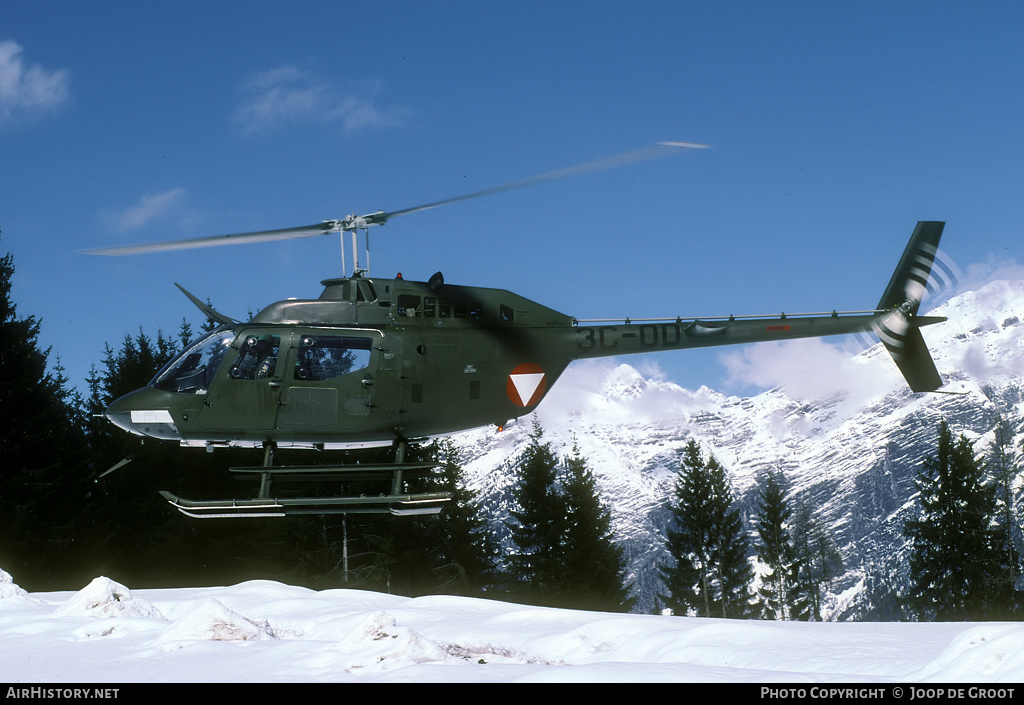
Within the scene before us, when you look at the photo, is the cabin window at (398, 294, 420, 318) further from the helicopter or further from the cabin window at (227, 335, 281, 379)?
the cabin window at (227, 335, 281, 379)

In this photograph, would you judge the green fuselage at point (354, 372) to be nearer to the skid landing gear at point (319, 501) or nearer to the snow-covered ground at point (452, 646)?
the skid landing gear at point (319, 501)

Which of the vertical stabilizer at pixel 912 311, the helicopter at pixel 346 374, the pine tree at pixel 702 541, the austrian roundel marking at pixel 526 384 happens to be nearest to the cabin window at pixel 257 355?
the helicopter at pixel 346 374

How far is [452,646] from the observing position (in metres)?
14.5

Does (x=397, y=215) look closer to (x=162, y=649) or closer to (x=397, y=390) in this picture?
(x=397, y=390)

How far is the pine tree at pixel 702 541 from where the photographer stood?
6006 centimetres

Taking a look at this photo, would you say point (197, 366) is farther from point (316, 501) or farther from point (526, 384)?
point (526, 384)

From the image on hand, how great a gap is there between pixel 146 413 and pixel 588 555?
120ft

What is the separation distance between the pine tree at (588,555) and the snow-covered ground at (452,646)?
28.9m

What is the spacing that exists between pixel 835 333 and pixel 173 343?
128ft

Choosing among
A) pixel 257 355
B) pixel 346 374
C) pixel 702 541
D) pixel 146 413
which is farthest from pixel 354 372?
pixel 702 541

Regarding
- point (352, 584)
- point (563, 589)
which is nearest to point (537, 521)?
point (563, 589)

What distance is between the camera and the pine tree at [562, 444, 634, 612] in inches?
1911

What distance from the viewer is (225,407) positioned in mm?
15836

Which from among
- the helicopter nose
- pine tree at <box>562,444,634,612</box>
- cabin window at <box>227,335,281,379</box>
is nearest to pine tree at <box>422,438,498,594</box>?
pine tree at <box>562,444,634,612</box>
